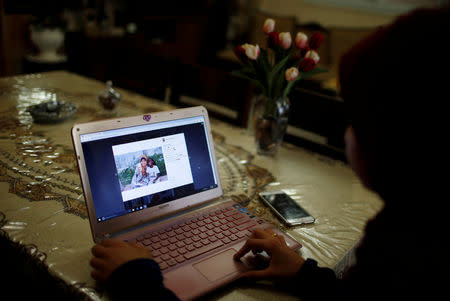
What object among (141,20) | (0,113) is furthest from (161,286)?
(141,20)

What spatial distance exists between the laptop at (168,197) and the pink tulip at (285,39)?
40 centimetres

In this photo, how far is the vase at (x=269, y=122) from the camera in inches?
50.0

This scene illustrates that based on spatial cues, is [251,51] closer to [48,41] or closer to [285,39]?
[285,39]

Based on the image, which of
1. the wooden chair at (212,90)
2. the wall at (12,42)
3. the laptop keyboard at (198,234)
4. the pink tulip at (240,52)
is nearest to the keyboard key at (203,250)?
the laptop keyboard at (198,234)

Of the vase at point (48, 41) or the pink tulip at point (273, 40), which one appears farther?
the vase at point (48, 41)

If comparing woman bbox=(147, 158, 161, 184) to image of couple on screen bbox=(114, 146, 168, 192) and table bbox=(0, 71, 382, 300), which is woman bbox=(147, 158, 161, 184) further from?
table bbox=(0, 71, 382, 300)

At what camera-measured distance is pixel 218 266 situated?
0.74m

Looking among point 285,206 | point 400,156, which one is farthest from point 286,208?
point 400,156

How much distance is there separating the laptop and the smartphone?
8 cm

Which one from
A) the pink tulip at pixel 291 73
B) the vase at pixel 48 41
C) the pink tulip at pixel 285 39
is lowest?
the pink tulip at pixel 291 73

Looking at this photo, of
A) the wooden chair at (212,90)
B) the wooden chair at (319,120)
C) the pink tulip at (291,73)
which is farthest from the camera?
the wooden chair at (212,90)

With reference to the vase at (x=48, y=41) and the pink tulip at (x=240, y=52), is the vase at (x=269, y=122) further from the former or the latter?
the vase at (x=48, y=41)

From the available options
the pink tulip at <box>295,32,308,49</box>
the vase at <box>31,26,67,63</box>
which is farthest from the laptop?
the vase at <box>31,26,67,63</box>

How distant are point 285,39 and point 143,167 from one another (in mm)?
646
